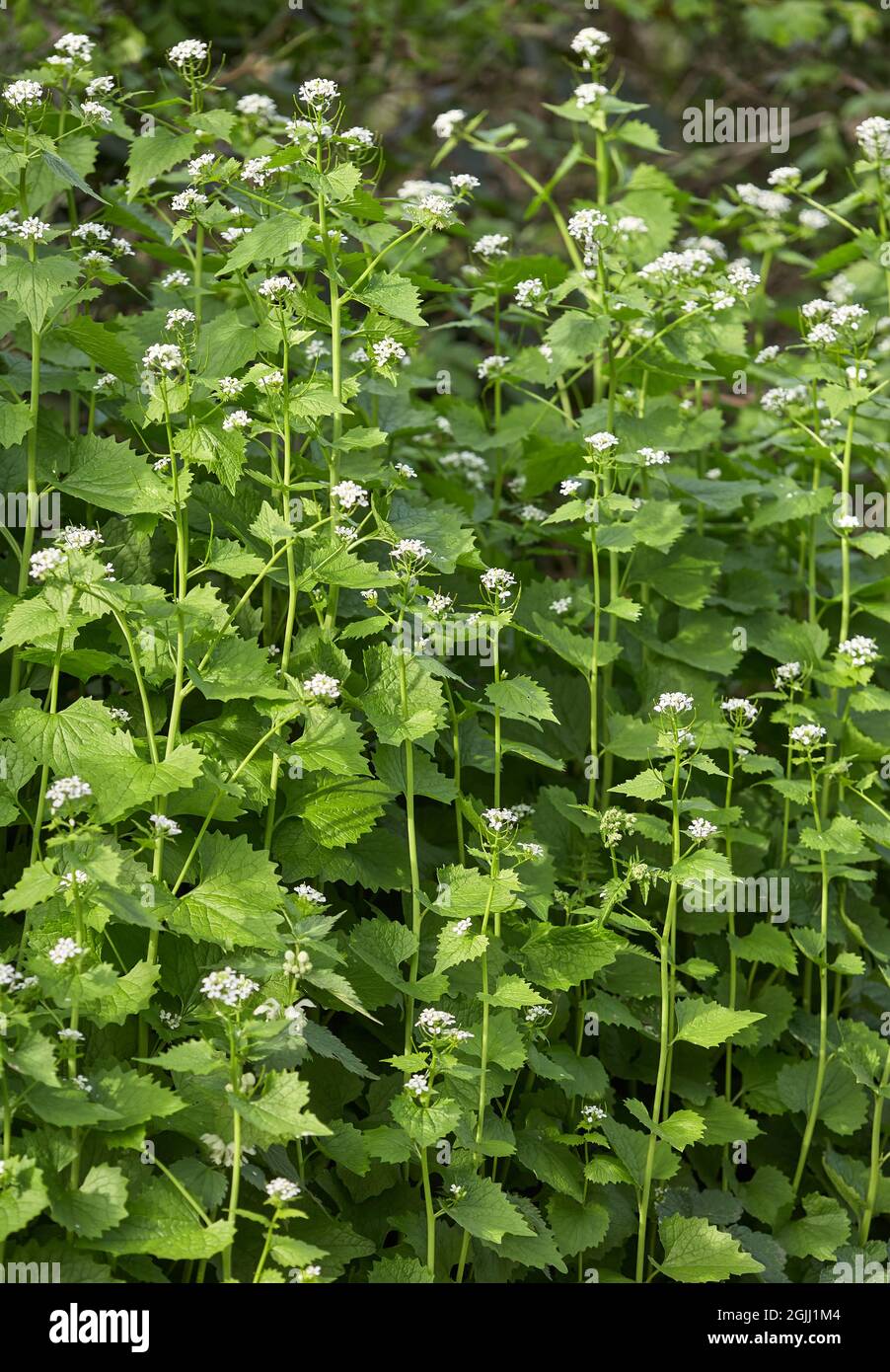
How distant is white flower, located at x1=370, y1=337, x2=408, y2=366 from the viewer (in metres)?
2.62

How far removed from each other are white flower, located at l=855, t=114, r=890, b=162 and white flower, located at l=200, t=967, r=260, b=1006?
247 centimetres

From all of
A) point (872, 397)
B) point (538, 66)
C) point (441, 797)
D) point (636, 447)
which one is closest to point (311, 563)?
point (441, 797)

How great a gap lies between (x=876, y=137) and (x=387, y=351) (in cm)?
152

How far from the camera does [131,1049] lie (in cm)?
242

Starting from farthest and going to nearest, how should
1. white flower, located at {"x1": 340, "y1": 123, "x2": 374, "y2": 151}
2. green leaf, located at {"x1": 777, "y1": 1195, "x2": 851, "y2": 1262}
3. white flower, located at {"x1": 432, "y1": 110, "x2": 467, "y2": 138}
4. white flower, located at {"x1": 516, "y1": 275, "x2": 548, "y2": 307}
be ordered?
1. white flower, located at {"x1": 432, "y1": 110, "x2": 467, "y2": 138}
2. white flower, located at {"x1": 516, "y1": 275, "x2": 548, "y2": 307}
3. green leaf, located at {"x1": 777, "y1": 1195, "x2": 851, "y2": 1262}
4. white flower, located at {"x1": 340, "y1": 123, "x2": 374, "y2": 151}

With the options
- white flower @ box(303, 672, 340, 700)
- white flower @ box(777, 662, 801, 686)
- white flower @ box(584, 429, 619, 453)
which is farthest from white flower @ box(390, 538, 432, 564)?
white flower @ box(777, 662, 801, 686)

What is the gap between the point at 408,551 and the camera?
2533mm

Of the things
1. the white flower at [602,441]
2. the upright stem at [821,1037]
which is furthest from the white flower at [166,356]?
the upright stem at [821,1037]

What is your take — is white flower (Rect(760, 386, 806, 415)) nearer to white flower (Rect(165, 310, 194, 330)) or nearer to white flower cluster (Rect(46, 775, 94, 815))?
white flower (Rect(165, 310, 194, 330))

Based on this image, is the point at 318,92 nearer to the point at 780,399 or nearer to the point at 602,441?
the point at 602,441

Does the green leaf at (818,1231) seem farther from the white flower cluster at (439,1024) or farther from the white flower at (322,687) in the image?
the white flower at (322,687)

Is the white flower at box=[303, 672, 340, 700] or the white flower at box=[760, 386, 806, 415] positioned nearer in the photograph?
the white flower at box=[303, 672, 340, 700]

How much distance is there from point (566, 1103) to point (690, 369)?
166cm

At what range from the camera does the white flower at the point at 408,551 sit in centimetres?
253
